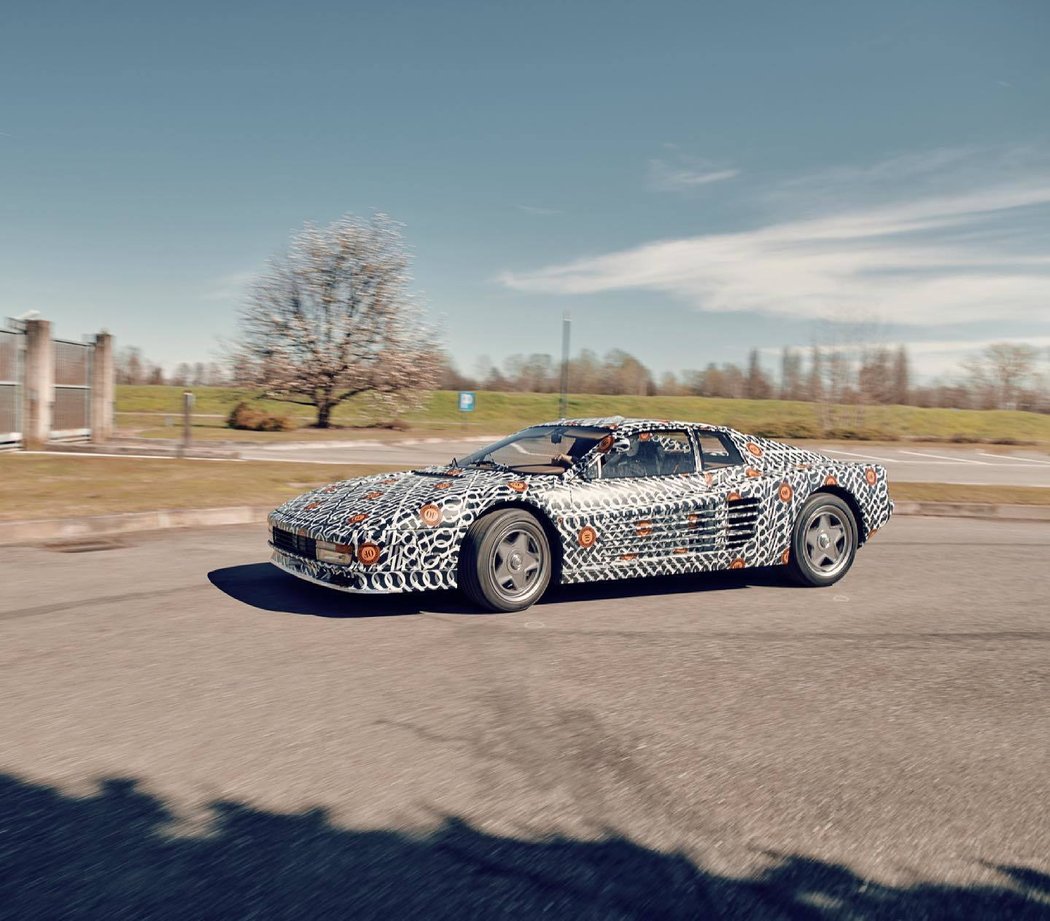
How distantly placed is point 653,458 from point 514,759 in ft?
13.2

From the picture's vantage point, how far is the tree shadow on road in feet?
8.52

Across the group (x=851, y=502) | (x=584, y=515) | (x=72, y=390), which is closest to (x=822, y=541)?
(x=851, y=502)

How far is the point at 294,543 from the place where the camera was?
22.2ft

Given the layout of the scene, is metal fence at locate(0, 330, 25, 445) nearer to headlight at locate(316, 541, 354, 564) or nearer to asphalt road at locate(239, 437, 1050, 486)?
asphalt road at locate(239, 437, 1050, 486)

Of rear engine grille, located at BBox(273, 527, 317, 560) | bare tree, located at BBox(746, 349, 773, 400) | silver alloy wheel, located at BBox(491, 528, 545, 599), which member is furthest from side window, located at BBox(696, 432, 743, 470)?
bare tree, located at BBox(746, 349, 773, 400)

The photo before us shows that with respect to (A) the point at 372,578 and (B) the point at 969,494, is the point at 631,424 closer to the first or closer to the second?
(A) the point at 372,578

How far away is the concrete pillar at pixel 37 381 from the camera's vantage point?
2169cm

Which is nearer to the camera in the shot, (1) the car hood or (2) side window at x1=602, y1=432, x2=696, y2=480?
(1) the car hood

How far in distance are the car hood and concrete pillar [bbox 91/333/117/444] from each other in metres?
21.2

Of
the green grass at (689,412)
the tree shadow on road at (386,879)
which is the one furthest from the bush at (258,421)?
the tree shadow on road at (386,879)

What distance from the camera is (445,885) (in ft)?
8.94

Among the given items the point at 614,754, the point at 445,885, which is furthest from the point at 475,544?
the point at 445,885

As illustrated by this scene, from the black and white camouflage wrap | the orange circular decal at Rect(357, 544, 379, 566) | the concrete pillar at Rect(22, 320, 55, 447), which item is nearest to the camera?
the orange circular decal at Rect(357, 544, 379, 566)

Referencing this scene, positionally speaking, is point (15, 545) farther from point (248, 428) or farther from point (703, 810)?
point (248, 428)
